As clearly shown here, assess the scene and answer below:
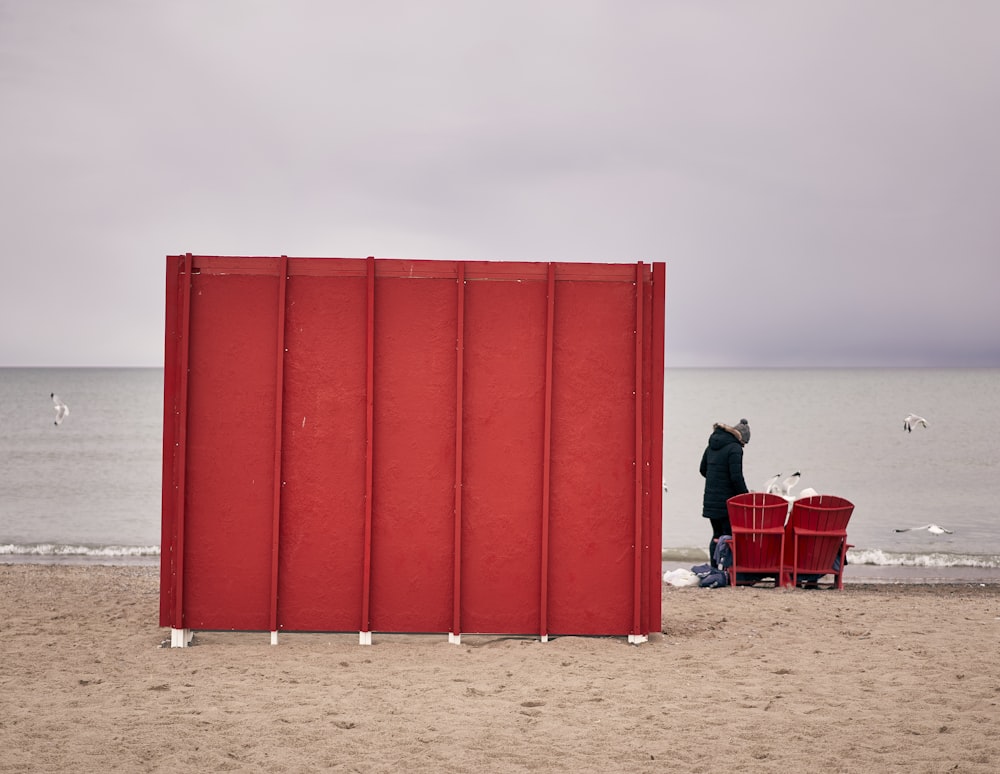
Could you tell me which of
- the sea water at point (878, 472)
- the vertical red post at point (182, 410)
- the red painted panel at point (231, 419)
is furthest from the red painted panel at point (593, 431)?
the sea water at point (878, 472)

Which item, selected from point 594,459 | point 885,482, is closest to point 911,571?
point 594,459

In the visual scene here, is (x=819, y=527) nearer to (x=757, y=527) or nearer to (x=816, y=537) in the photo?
(x=816, y=537)

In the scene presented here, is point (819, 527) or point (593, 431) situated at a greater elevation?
point (593, 431)

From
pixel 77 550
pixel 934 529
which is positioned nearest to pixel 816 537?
pixel 934 529

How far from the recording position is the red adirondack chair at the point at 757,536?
37.7 ft

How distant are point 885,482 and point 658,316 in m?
27.9

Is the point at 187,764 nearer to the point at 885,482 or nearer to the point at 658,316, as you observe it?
the point at 658,316

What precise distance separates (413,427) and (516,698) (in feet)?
8.33

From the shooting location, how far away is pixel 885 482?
3288 cm

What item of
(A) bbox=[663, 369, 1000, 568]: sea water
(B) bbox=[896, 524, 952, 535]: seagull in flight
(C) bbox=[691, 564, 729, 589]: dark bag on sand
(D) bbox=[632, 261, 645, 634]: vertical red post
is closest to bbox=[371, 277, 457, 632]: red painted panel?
(D) bbox=[632, 261, 645, 634]: vertical red post

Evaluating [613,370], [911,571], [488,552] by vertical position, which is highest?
[613,370]

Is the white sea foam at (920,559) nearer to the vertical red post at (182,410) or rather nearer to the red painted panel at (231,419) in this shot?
the red painted panel at (231,419)

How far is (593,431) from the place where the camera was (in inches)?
324

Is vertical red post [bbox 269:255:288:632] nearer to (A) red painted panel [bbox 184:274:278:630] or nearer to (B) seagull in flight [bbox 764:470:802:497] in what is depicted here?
(A) red painted panel [bbox 184:274:278:630]
